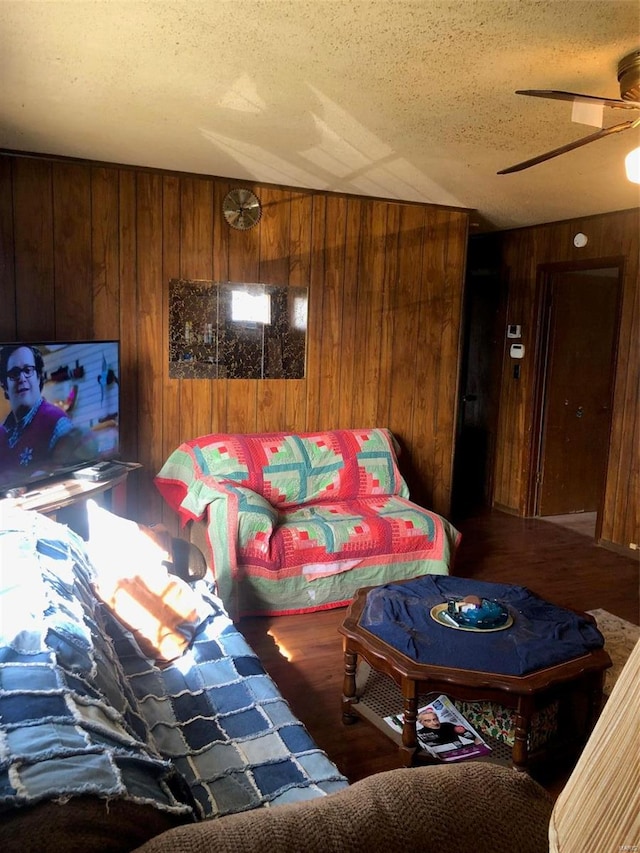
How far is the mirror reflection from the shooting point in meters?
4.11

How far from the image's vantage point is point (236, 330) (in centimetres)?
428

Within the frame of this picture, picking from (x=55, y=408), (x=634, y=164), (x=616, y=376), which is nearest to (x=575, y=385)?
(x=616, y=376)

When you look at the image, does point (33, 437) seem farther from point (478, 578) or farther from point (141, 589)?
point (478, 578)

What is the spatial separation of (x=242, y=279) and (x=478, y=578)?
2368 millimetres

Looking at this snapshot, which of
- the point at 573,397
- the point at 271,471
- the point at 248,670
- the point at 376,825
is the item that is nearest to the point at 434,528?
the point at 271,471

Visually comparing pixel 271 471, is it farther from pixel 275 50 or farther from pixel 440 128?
pixel 275 50

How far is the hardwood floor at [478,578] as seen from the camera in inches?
101

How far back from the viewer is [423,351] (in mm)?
4910

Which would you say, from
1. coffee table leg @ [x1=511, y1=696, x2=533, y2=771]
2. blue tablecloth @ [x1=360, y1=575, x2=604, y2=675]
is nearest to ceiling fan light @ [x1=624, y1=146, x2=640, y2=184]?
blue tablecloth @ [x1=360, y1=575, x2=604, y2=675]

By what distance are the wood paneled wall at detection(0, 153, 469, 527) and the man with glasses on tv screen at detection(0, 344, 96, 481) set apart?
2.27 feet

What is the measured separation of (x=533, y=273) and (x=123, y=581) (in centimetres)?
448

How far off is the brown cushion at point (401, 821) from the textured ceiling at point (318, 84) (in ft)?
6.19

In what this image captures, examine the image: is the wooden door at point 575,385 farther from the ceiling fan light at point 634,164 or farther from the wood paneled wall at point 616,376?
the ceiling fan light at point 634,164

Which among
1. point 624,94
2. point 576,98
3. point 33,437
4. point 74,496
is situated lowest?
point 74,496
